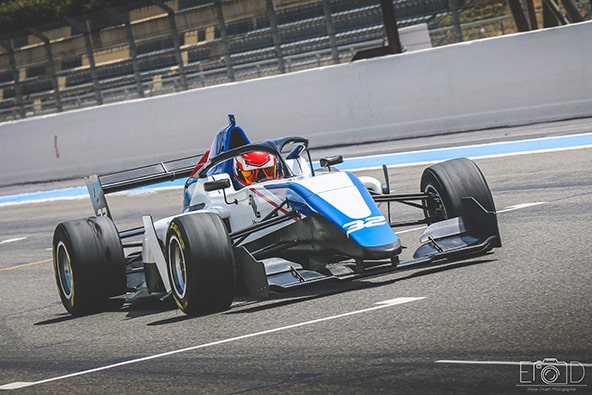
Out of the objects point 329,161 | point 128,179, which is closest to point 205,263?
point 329,161

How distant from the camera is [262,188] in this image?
909cm

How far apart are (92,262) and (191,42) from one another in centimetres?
1572

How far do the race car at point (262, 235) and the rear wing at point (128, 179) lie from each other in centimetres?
9

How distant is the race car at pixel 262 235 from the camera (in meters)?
7.95

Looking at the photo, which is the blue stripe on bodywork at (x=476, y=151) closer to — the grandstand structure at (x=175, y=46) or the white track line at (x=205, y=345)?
the grandstand structure at (x=175, y=46)

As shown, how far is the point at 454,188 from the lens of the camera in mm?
8914

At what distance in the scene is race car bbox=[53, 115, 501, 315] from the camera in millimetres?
7949

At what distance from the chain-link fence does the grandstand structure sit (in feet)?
0.08

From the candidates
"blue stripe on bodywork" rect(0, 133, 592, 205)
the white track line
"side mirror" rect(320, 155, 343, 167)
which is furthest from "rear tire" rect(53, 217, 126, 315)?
"blue stripe on bodywork" rect(0, 133, 592, 205)

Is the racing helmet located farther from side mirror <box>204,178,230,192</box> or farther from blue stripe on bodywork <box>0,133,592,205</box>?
blue stripe on bodywork <box>0,133,592,205</box>

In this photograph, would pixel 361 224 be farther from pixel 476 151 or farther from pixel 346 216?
pixel 476 151

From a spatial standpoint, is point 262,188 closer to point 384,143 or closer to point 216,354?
point 216,354

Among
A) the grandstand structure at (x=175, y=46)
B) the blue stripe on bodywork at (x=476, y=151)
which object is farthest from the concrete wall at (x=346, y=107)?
the grandstand structure at (x=175, y=46)

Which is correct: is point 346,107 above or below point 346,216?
above
